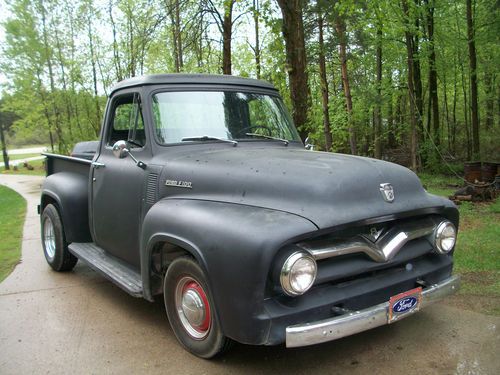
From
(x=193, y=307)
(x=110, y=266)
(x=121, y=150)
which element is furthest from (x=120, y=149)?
(x=193, y=307)

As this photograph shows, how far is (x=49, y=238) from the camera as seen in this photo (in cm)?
579

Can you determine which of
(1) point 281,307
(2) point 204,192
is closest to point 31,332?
(2) point 204,192

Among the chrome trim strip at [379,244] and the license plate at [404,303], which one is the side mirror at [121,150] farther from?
the license plate at [404,303]

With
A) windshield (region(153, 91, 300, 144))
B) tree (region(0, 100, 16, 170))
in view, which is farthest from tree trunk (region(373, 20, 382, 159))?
tree (region(0, 100, 16, 170))

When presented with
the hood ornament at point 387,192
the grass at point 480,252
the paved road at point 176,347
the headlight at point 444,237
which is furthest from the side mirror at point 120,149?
the grass at point 480,252

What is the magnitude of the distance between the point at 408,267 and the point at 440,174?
1254cm

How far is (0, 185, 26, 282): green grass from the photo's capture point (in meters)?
6.33

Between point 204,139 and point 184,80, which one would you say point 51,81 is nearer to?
point 184,80

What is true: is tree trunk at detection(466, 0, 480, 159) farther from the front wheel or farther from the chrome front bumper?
the front wheel

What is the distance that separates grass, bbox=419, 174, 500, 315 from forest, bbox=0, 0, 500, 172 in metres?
3.00

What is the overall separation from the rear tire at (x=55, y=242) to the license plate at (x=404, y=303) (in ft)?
12.8

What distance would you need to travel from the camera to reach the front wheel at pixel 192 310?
10.00 ft

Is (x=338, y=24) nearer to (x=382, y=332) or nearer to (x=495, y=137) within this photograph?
(x=495, y=137)

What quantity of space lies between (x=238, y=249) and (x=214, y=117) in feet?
6.01
